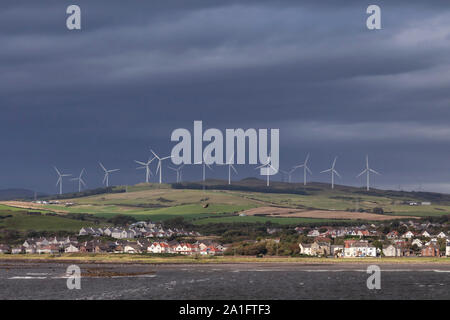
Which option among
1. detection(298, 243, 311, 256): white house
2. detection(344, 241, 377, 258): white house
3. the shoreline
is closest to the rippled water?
the shoreline

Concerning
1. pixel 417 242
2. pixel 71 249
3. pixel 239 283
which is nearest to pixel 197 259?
pixel 71 249

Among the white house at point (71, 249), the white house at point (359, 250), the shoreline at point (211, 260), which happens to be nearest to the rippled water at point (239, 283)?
the shoreline at point (211, 260)

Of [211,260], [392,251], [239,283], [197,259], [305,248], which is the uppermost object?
[239,283]

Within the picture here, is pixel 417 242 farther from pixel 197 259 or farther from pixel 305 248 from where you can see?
pixel 197 259

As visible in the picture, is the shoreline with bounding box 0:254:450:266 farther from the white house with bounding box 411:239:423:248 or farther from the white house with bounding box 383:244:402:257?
the white house with bounding box 411:239:423:248
